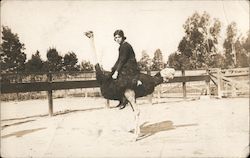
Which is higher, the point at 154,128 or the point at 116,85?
the point at 116,85

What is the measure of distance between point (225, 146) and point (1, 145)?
77 centimetres

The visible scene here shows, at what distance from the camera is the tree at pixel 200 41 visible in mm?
1597

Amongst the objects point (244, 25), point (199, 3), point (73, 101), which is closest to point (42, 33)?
point (73, 101)

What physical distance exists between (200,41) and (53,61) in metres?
0.52

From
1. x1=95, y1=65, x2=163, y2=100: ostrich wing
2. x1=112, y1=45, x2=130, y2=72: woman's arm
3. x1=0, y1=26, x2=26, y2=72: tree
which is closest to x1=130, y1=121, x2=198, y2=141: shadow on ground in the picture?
x1=95, y1=65, x2=163, y2=100: ostrich wing

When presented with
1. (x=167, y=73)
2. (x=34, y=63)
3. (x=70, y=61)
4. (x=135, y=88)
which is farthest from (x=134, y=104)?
(x=34, y=63)

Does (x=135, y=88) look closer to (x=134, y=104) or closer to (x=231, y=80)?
(x=134, y=104)

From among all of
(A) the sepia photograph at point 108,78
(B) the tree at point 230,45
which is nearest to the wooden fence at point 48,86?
(A) the sepia photograph at point 108,78

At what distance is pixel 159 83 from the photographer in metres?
1.60

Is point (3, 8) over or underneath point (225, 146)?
over

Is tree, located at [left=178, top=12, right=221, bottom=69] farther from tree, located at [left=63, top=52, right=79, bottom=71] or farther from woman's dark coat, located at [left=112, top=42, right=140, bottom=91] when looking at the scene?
tree, located at [left=63, top=52, right=79, bottom=71]

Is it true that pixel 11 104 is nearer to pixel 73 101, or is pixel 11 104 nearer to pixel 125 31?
pixel 73 101

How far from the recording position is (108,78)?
156cm

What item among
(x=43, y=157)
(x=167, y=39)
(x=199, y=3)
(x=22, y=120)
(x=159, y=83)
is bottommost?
(x=43, y=157)
